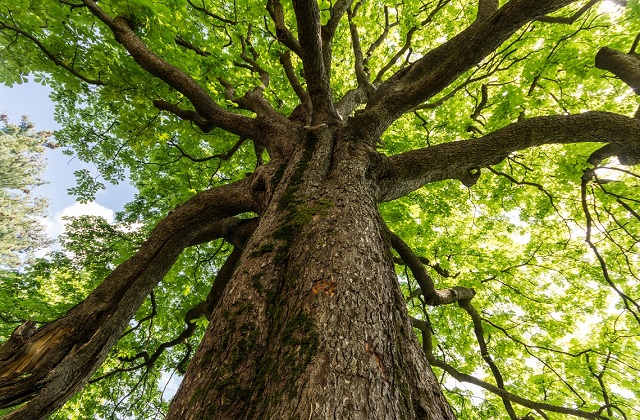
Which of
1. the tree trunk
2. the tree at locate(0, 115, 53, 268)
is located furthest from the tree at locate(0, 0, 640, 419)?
the tree at locate(0, 115, 53, 268)

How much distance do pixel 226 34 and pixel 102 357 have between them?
664cm

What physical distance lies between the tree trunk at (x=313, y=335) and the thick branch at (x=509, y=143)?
47.5 inches

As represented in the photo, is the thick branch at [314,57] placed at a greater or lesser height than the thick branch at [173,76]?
lesser

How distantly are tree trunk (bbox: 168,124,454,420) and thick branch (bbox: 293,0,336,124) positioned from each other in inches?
57.8

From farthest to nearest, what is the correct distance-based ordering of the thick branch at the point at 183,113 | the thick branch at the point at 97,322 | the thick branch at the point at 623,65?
the thick branch at the point at 183,113 < the thick branch at the point at 623,65 < the thick branch at the point at 97,322

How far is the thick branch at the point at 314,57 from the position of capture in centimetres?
238

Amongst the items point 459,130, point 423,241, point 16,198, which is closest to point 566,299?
point 423,241

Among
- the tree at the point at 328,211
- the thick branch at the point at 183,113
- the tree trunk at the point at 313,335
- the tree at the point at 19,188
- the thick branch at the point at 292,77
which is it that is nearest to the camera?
the tree trunk at the point at 313,335

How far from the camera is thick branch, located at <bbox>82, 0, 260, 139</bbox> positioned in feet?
12.9

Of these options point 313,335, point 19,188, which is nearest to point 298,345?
point 313,335

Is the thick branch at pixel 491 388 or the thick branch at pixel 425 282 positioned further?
the thick branch at pixel 491 388

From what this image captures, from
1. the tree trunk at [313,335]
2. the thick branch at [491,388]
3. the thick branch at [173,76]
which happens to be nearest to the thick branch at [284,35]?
the thick branch at [173,76]

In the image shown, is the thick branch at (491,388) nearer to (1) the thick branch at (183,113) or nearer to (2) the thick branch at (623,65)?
(2) the thick branch at (623,65)

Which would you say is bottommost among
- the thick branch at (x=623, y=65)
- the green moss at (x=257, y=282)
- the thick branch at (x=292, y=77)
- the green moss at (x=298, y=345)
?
the green moss at (x=298, y=345)
